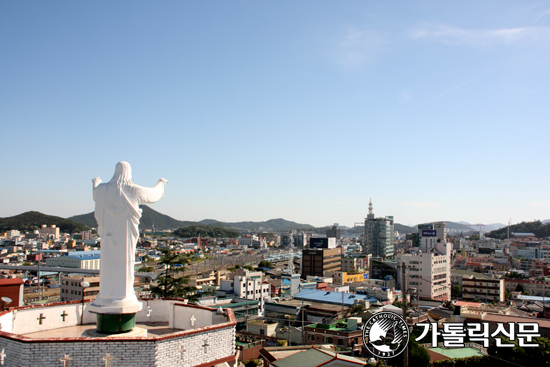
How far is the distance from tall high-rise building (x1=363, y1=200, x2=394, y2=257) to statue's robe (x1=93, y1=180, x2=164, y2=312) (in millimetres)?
85820

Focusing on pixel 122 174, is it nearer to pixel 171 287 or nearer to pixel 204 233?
pixel 171 287

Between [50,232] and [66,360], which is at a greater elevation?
[66,360]

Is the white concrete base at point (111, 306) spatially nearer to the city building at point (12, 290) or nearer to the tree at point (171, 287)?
the city building at point (12, 290)

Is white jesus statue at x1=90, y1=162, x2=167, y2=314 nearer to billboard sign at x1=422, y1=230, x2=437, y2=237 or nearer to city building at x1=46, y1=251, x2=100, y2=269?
city building at x1=46, y1=251, x2=100, y2=269

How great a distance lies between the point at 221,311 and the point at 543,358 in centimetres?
Result: 933

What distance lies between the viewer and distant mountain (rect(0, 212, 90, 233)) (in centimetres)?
14362

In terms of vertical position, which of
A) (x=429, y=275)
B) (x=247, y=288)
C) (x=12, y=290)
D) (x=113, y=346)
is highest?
(x=113, y=346)

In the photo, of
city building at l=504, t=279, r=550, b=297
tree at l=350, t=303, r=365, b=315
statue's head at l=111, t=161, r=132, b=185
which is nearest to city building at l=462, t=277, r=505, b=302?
city building at l=504, t=279, r=550, b=297

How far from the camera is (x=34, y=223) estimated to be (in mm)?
148625

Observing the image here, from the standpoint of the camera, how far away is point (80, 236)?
430 feet

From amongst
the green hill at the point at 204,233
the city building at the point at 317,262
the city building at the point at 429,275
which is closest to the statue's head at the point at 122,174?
the city building at the point at 429,275

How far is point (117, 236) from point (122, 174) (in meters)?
0.89

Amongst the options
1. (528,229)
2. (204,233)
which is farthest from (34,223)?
(528,229)

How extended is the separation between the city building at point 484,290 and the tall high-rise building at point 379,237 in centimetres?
4440
